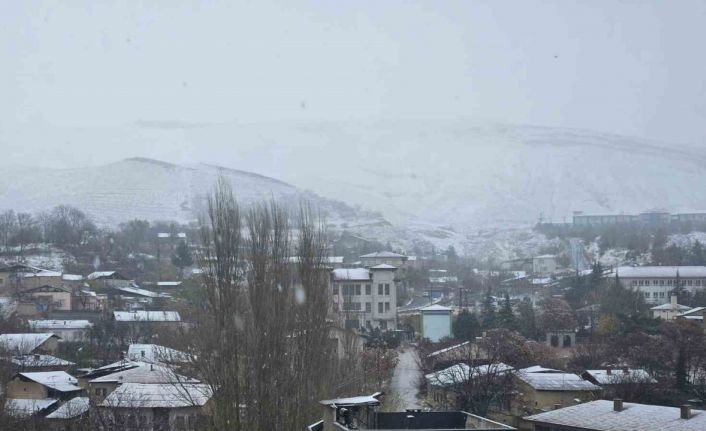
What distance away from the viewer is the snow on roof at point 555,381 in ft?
68.4

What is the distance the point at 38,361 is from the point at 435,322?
15983 mm

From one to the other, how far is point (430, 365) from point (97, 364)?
27.3 ft

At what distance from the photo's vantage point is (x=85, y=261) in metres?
55.0

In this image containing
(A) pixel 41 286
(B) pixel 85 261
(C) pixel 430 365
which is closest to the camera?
(C) pixel 430 365

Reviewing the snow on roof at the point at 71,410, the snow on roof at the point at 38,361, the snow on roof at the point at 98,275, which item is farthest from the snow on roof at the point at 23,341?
the snow on roof at the point at 98,275

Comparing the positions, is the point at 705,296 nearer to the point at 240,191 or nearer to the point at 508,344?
the point at 508,344

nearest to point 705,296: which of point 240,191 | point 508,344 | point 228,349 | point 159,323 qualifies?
point 508,344

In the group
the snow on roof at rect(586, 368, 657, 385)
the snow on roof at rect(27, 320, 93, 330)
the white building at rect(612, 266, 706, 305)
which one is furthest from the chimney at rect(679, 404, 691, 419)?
the white building at rect(612, 266, 706, 305)

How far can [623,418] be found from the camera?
16125mm

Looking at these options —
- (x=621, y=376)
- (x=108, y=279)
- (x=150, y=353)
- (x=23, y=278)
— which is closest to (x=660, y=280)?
(x=108, y=279)

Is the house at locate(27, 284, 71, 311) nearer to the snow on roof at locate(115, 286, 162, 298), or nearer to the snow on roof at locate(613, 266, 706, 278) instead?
the snow on roof at locate(115, 286, 162, 298)

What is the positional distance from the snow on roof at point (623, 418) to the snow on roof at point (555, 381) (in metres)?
3.15

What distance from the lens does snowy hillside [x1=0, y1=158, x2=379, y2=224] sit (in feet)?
323

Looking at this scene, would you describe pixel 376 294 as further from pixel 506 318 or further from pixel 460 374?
pixel 460 374
